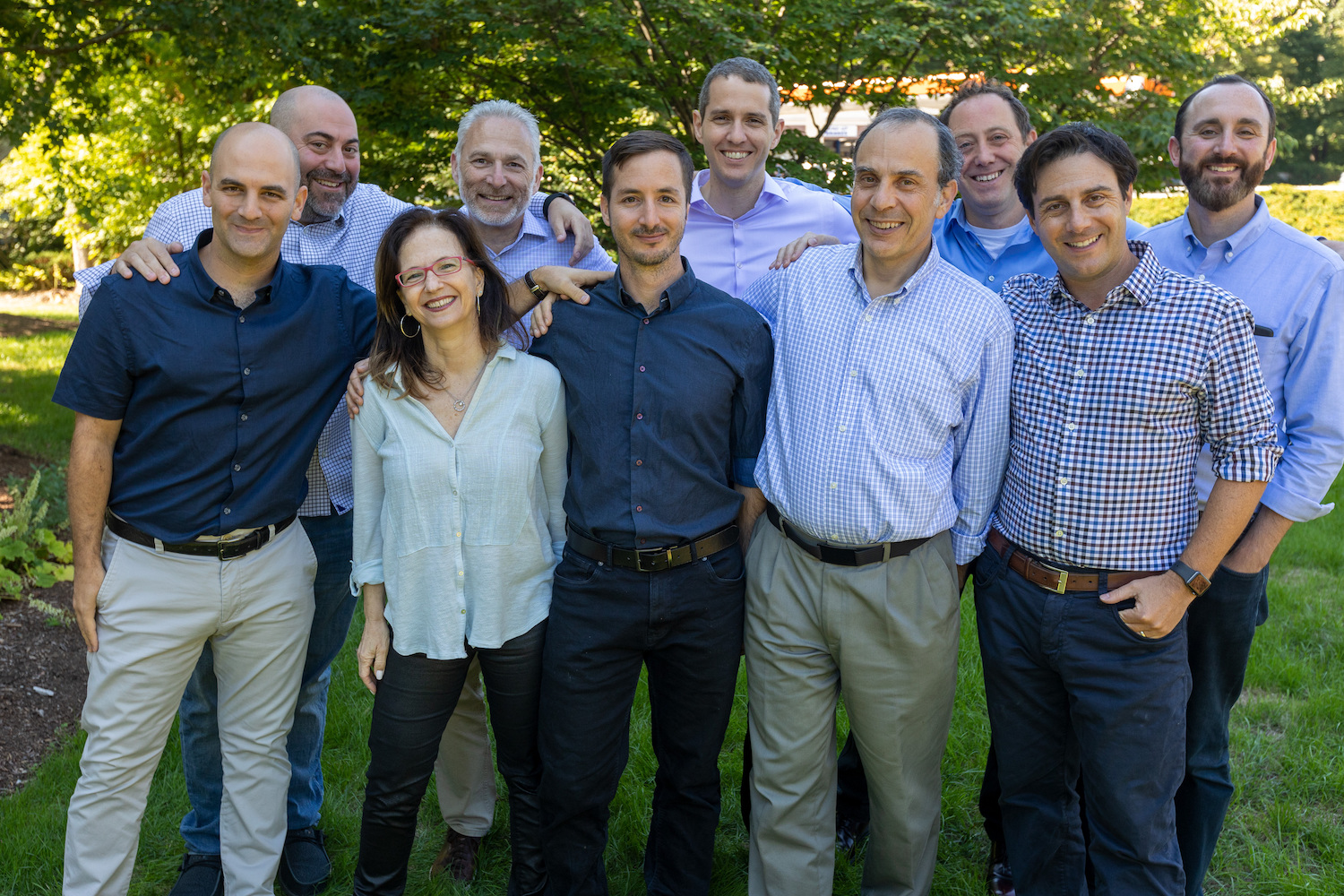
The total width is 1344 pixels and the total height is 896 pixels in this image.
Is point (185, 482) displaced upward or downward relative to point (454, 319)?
downward

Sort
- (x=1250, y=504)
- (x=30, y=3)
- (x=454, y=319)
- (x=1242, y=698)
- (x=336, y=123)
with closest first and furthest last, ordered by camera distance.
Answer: (x=1250, y=504) → (x=454, y=319) → (x=336, y=123) → (x=1242, y=698) → (x=30, y=3)

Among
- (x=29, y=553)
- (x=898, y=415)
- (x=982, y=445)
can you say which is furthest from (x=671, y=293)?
(x=29, y=553)

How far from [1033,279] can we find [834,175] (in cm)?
422

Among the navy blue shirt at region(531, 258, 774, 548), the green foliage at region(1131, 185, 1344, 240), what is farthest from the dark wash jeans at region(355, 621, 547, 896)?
the green foliage at region(1131, 185, 1344, 240)

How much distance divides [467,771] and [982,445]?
2.14 meters

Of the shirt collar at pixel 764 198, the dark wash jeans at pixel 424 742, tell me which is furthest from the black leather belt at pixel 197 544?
the shirt collar at pixel 764 198

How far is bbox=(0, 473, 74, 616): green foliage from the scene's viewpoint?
18.3ft

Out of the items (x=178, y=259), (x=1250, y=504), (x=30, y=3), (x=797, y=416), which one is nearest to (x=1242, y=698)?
(x=1250, y=504)

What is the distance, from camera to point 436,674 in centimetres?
309

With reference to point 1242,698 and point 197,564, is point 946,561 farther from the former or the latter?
point 1242,698

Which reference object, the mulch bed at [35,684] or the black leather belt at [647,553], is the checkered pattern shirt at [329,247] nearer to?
the black leather belt at [647,553]

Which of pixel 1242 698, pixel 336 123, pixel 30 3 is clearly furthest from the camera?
pixel 30 3

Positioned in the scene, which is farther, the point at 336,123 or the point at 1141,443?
the point at 336,123

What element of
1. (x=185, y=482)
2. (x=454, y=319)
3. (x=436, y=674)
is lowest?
(x=436, y=674)
